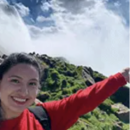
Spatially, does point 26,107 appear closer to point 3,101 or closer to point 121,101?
point 3,101

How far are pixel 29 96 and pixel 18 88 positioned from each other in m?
0.14

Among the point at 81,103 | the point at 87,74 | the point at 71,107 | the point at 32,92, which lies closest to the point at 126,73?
the point at 81,103

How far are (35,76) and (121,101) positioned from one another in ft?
169

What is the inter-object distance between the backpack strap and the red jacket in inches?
1.4

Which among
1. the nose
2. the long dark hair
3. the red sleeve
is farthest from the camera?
the long dark hair

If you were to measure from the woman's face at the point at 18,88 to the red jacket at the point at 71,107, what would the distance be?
0.47ft

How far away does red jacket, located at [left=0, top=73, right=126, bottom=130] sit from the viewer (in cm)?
257

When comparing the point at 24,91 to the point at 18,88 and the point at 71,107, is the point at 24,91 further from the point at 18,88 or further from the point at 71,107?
the point at 71,107

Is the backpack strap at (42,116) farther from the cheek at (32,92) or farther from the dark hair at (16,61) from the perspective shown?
the dark hair at (16,61)

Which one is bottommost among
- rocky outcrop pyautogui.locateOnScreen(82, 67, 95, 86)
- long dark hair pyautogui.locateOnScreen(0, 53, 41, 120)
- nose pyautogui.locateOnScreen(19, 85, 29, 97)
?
nose pyautogui.locateOnScreen(19, 85, 29, 97)

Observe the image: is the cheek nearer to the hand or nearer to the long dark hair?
the long dark hair

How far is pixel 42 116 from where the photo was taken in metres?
2.71

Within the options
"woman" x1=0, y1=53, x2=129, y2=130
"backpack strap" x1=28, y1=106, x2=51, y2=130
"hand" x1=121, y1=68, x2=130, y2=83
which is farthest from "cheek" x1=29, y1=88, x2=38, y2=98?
"hand" x1=121, y1=68, x2=130, y2=83

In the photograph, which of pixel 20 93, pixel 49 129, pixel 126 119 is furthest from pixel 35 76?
pixel 126 119
